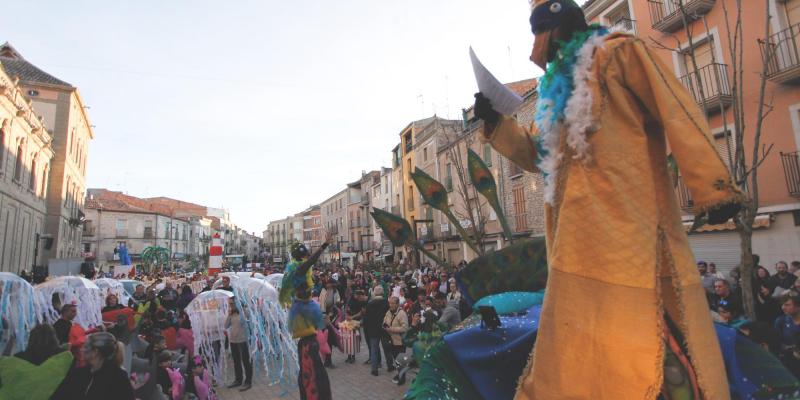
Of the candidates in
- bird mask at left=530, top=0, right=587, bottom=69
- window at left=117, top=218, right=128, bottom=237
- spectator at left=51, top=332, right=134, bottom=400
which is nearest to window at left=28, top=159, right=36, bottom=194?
spectator at left=51, top=332, right=134, bottom=400

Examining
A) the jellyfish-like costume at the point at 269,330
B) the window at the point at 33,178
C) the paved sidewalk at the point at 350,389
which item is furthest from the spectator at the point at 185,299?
the window at the point at 33,178

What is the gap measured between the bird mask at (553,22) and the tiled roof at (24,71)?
3384cm

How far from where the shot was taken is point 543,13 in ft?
6.43

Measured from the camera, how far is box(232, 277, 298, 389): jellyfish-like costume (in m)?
8.26

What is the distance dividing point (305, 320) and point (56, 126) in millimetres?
30552

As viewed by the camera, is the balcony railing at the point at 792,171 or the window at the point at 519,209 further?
the window at the point at 519,209

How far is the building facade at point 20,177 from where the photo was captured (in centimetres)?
1808

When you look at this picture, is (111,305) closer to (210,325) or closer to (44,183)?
(210,325)

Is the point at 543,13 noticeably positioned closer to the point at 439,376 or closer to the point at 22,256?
the point at 439,376

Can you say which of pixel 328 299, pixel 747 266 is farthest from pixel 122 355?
pixel 328 299

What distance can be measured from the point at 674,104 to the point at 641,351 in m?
Answer: 0.88

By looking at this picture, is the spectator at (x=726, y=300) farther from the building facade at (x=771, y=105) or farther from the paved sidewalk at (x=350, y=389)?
the building facade at (x=771, y=105)

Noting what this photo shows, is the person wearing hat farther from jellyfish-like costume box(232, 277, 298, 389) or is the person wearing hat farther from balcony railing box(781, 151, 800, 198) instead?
balcony railing box(781, 151, 800, 198)

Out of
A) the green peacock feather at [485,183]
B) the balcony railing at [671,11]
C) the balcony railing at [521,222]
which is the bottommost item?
the green peacock feather at [485,183]
